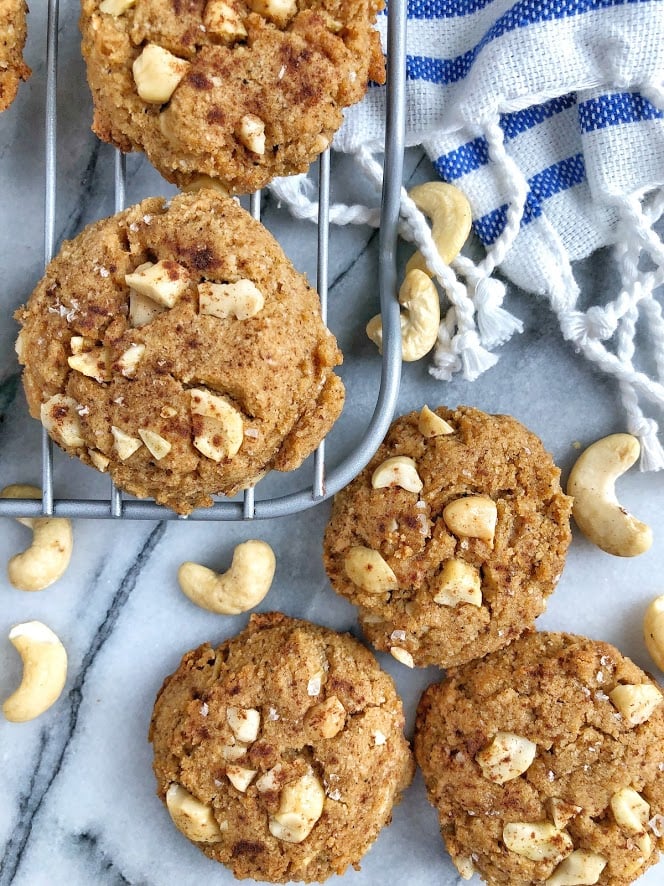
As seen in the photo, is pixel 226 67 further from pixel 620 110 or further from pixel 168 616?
pixel 168 616

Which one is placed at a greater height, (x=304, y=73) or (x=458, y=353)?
(x=304, y=73)

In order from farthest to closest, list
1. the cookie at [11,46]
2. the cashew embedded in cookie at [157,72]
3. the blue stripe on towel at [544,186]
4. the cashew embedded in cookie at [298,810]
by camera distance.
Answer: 1. the blue stripe on towel at [544,186]
2. the cashew embedded in cookie at [298,810]
3. the cookie at [11,46]
4. the cashew embedded in cookie at [157,72]

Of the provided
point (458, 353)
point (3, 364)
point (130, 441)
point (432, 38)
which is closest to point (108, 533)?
point (3, 364)

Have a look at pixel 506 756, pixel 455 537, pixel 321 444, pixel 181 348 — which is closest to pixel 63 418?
pixel 181 348

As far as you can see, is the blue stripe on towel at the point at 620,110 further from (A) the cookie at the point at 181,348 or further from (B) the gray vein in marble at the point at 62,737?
(B) the gray vein in marble at the point at 62,737

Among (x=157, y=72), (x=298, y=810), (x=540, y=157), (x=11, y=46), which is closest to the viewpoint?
(x=157, y=72)

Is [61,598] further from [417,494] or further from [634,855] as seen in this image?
[634,855]

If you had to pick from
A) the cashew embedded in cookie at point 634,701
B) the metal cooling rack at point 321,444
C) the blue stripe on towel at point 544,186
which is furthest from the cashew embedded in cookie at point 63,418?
the cashew embedded in cookie at point 634,701
